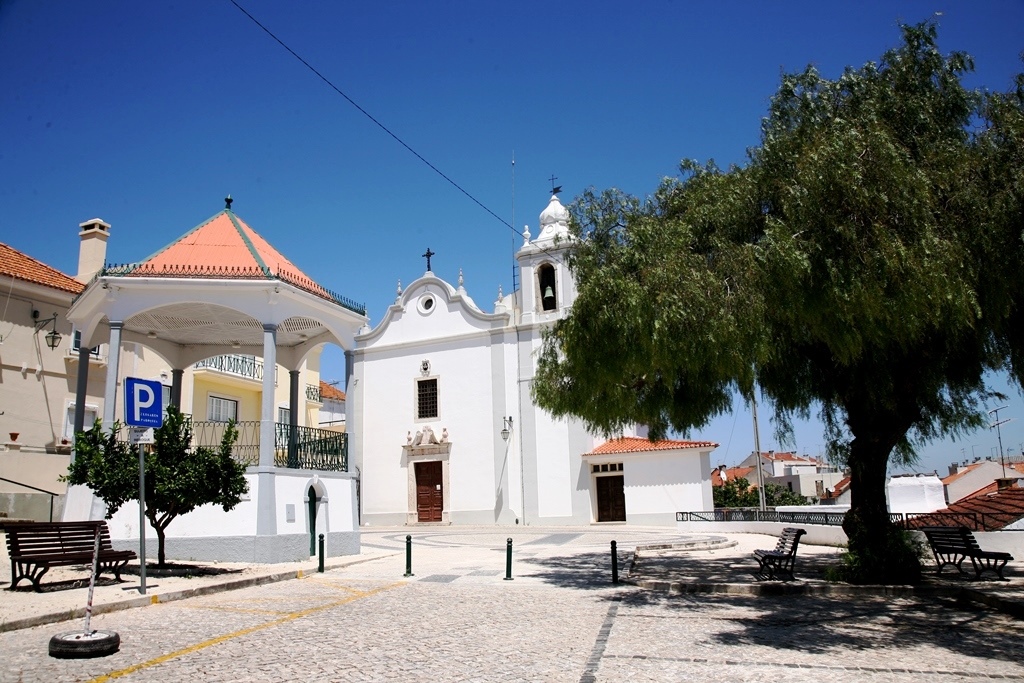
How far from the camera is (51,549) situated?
36.5ft

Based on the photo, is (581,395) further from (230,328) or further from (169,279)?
(230,328)

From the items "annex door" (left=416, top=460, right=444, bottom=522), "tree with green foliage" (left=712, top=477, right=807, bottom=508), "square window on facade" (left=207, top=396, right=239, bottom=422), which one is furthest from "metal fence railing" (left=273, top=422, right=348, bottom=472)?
"tree with green foliage" (left=712, top=477, right=807, bottom=508)

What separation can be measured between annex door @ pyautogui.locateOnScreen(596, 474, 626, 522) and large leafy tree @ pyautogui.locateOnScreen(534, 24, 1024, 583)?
743 inches

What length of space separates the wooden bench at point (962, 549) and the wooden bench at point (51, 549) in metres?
13.4

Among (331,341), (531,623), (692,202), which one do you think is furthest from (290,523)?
(692,202)

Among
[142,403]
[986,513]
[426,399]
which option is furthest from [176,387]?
[986,513]

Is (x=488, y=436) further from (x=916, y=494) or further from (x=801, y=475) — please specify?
(x=801, y=475)

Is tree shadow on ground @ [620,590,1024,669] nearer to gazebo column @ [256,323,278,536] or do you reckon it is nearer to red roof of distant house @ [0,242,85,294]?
gazebo column @ [256,323,278,536]

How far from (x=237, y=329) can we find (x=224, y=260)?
8.21ft

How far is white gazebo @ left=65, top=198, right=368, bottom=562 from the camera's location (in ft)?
49.9

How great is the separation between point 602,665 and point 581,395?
20.2ft

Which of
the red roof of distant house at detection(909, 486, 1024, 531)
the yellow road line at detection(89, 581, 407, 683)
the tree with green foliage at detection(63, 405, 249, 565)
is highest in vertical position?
the tree with green foliage at detection(63, 405, 249, 565)

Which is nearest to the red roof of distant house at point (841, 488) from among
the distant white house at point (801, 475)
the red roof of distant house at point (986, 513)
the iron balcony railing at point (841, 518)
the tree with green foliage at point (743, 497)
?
the tree with green foliage at point (743, 497)

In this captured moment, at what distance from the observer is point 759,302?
9844mm
